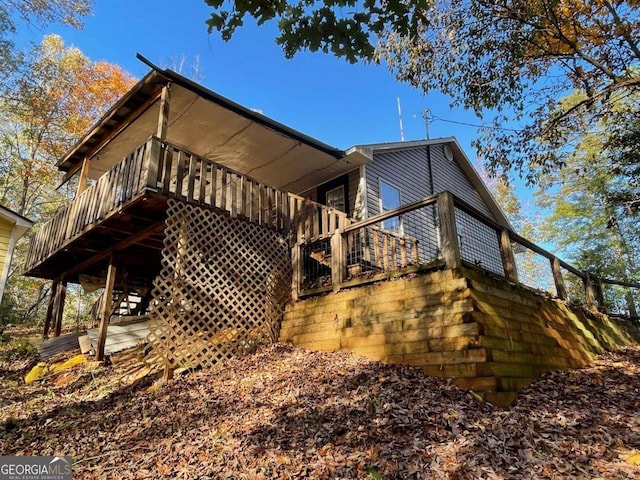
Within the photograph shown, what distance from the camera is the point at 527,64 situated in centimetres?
812

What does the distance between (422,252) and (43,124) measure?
62.7ft

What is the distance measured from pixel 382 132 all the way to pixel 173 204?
57.0 feet

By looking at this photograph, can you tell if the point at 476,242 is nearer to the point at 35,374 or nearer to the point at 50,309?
the point at 35,374

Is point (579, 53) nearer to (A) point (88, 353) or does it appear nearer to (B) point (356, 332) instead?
(B) point (356, 332)

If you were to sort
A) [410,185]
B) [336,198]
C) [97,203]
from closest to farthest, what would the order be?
[97,203]
[336,198]
[410,185]

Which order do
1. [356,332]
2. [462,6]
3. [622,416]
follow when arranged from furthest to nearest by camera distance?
1. [462,6]
2. [356,332]
3. [622,416]

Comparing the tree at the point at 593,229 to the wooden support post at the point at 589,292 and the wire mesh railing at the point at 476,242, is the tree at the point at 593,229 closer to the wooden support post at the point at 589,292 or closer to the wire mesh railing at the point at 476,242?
the wire mesh railing at the point at 476,242

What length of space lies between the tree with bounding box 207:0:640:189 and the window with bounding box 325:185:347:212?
3.85 meters

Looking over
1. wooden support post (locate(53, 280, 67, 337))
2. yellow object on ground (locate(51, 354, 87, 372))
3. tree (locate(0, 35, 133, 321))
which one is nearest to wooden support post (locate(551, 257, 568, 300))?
yellow object on ground (locate(51, 354, 87, 372))

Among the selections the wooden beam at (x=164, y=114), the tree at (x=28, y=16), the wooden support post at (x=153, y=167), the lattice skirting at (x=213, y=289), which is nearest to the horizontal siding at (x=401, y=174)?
the lattice skirting at (x=213, y=289)

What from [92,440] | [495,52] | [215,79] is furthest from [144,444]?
[215,79]

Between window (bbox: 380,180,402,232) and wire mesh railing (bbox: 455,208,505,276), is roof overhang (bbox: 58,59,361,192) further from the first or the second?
wire mesh railing (bbox: 455,208,505,276)

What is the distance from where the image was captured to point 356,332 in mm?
6047

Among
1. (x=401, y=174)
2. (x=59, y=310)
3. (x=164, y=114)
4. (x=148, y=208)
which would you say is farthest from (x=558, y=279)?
(x=59, y=310)
